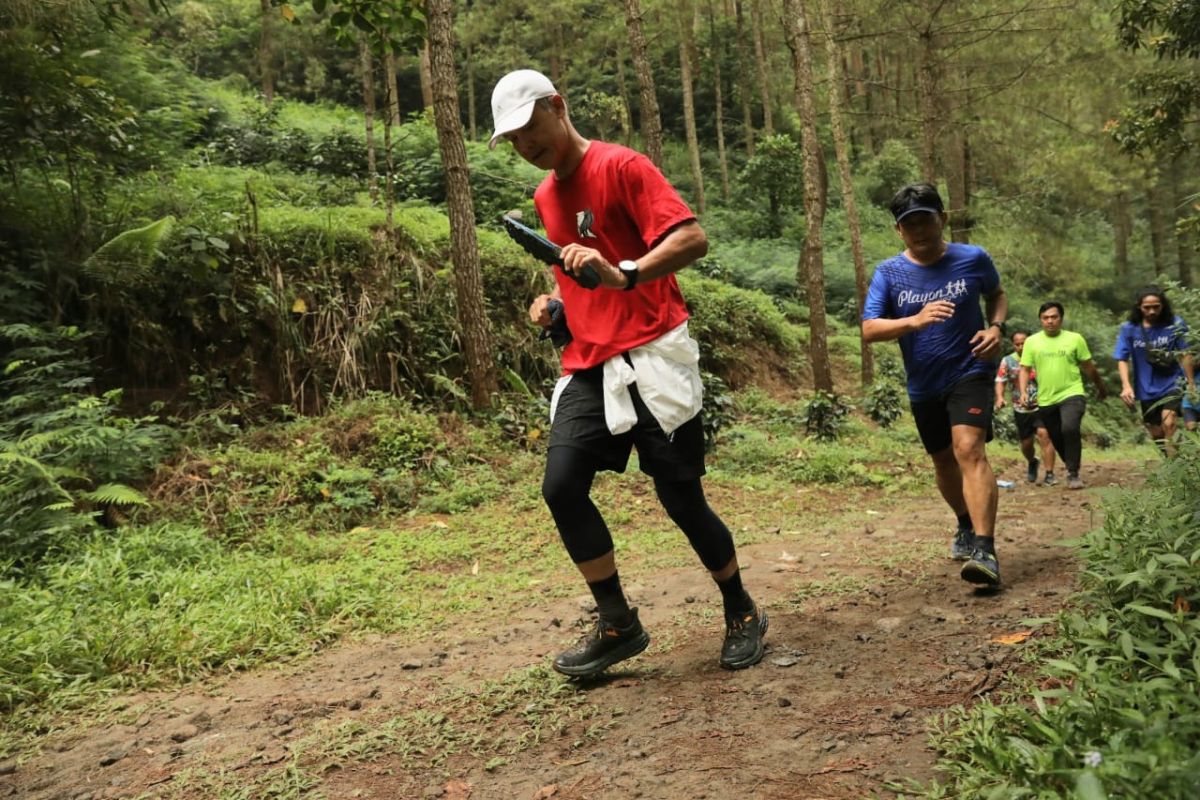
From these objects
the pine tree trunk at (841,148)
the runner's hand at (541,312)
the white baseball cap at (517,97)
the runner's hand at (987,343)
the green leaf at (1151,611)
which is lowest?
the green leaf at (1151,611)

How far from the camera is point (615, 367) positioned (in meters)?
2.98

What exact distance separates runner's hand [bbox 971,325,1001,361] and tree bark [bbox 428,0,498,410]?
229 inches

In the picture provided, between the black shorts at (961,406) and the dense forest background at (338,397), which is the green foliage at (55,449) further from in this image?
the black shorts at (961,406)

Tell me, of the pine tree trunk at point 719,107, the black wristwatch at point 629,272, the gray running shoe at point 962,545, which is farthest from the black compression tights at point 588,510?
the pine tree trunk at point 719,107

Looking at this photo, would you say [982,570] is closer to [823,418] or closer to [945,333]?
[945,333]

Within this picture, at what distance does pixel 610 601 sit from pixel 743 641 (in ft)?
1.80

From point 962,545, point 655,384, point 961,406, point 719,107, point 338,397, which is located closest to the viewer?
point 655,384

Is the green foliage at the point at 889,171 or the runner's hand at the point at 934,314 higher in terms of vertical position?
the green foliage at the point at 889,171

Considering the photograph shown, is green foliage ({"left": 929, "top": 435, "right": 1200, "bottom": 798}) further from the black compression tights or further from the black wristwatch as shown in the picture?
the black wristwatch

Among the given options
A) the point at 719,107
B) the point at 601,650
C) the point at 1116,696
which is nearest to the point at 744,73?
the point at 719,107

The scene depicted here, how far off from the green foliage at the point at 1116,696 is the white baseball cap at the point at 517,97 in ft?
7.84

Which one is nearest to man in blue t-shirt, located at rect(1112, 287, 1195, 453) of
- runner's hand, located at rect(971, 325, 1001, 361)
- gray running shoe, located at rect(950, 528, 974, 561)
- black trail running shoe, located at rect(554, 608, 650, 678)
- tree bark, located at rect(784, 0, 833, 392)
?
gray running shoe, located at rect(950, 528, 974, 561)

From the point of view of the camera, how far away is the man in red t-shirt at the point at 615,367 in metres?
2.89

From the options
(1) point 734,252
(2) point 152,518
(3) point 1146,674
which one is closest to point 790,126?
(1) point 734,252
